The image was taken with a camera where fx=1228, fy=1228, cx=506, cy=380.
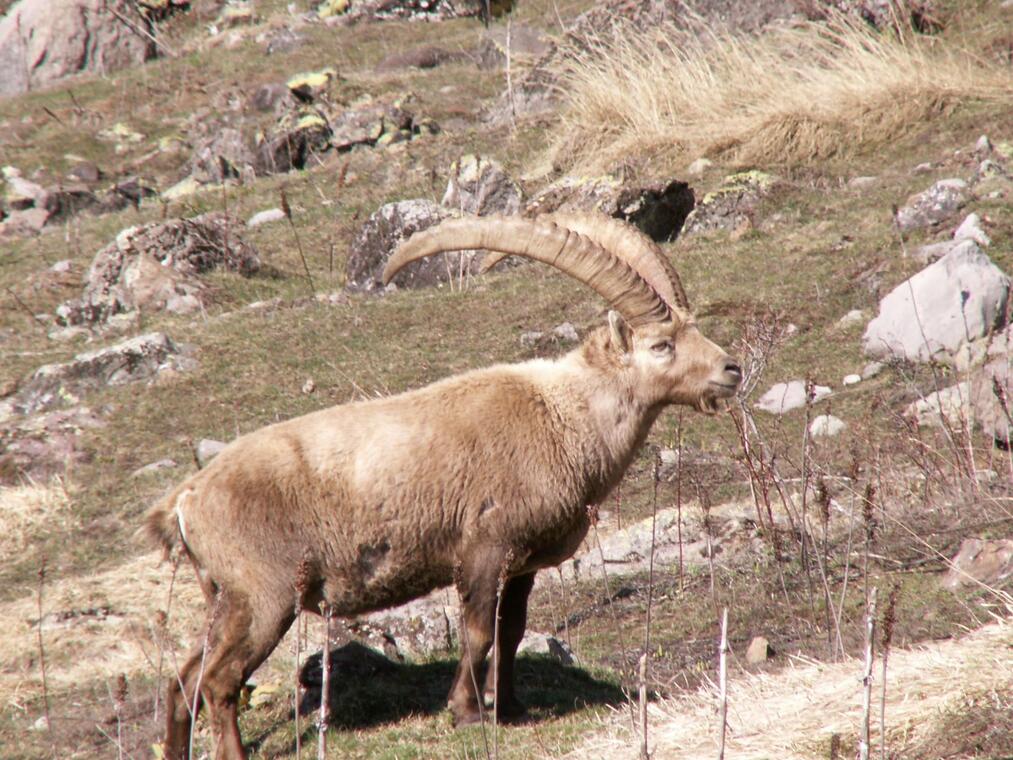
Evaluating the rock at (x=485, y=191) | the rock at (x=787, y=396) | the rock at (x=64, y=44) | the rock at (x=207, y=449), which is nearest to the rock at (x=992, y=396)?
the rock at (x=787, y=396)

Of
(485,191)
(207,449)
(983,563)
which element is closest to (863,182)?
(485,191)

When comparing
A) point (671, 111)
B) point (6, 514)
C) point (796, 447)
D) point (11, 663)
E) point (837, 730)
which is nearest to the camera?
point (837, 730)

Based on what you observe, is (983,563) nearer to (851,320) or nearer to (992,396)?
(992,396)

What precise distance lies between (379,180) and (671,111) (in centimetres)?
507

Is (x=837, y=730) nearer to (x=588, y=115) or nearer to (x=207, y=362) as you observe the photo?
(x=207, y=362)

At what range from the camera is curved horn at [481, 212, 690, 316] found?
720cm

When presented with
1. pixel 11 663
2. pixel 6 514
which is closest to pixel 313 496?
pixel 11 663

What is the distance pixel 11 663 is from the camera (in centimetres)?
907

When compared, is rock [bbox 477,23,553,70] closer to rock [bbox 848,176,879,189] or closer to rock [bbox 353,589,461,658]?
rock [bbox 848,176,879,189]

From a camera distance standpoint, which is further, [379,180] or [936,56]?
[379,180]

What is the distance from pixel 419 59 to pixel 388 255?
41.4 feet

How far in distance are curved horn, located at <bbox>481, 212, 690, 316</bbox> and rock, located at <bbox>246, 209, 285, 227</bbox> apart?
42.7 feet

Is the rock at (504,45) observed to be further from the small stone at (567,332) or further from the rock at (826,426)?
the rock at (826,426)

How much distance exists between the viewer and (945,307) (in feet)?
38.3
